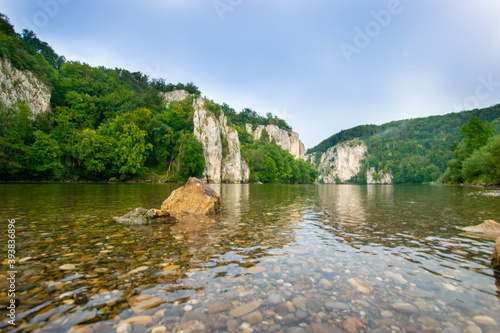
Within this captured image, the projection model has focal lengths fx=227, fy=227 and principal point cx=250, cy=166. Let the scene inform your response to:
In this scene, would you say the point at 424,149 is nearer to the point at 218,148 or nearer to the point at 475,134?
the point at 475,134

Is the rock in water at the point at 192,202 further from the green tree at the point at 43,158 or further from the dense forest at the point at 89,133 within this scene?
the green tree at the point at 43,158

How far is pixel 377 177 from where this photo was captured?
178375 millimetres

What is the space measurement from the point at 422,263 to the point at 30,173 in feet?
184

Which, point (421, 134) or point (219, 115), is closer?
point (219, 115)

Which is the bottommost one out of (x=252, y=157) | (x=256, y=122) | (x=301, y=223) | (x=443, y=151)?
(x=301, y=223)

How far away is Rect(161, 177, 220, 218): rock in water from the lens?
10156 millimetres

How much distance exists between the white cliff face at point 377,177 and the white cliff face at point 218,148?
130857mm

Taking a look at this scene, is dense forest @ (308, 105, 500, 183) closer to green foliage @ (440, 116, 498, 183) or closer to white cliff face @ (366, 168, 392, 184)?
white cliff face @ (366, 168, 392, 184)

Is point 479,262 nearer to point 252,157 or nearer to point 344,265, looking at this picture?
point 344,265

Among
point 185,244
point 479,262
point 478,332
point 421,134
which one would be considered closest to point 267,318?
point 478,332

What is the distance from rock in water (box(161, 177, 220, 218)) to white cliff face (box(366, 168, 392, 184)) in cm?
19453

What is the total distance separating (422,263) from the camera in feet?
14.1

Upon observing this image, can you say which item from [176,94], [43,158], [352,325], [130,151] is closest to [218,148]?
[130,151]

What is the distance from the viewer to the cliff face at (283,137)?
456ft
